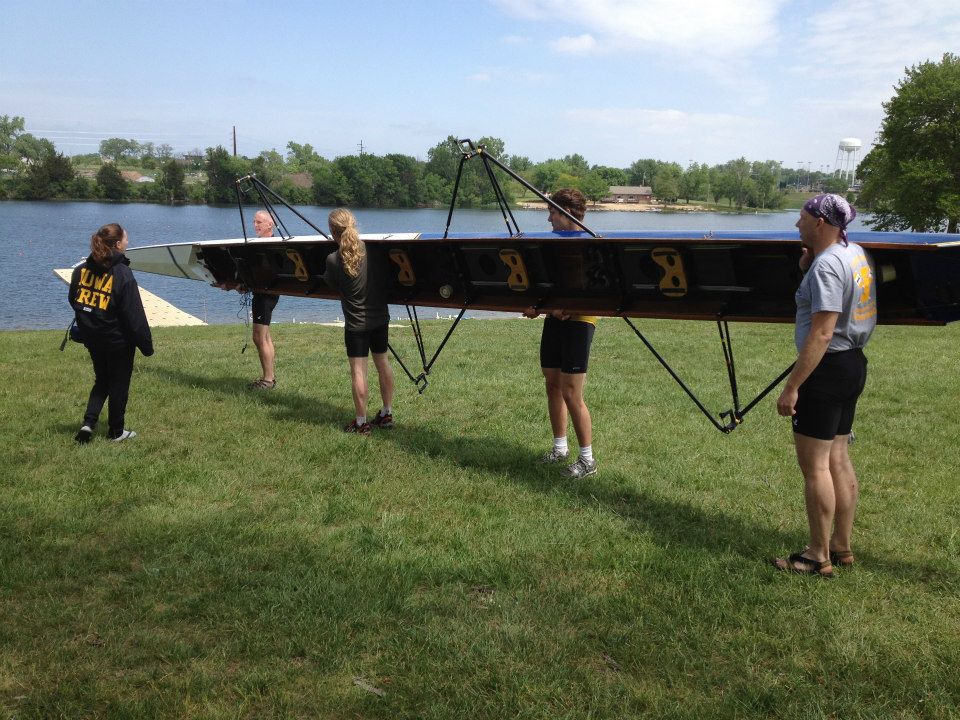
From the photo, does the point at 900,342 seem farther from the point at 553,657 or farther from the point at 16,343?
the point at 16,343

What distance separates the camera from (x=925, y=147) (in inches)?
1587

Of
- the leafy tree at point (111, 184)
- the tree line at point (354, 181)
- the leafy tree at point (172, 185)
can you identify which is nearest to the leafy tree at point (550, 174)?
the tree line at point (354, 181)

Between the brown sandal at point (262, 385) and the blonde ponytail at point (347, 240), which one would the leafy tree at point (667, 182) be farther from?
the blonde ponytail at point (347, 240)

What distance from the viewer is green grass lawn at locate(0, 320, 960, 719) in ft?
10.6

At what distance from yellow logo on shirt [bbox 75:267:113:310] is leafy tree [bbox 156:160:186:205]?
114 meters

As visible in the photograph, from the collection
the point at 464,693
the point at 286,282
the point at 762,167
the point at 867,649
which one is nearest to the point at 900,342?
the point at 286,282

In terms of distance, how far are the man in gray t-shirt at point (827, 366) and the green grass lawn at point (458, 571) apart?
356 millimetres

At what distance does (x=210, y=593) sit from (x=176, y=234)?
6261cm

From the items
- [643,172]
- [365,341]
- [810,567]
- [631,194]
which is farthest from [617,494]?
[643,172]

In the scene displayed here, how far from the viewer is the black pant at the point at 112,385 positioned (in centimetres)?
668

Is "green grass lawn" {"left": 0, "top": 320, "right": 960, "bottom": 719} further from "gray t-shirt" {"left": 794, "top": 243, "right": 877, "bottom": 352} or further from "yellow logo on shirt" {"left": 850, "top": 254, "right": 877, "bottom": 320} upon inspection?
"yellow logo on shirt" {"left": 850, "top": 254, "right": 877, "bottom": 320}

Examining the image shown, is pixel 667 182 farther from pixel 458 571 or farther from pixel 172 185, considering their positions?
pixel 458 571

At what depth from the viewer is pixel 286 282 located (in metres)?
9.05


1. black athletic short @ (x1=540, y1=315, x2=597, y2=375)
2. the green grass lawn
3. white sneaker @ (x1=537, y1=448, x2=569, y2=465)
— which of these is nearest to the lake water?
black athletic short @ (x1=540, y1=315, x2=597, y2=375)
